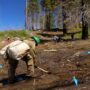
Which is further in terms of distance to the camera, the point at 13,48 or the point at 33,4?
the point at 33,4

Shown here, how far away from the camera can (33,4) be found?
59406mm

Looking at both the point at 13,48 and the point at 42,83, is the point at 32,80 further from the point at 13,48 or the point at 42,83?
the point at 13,48

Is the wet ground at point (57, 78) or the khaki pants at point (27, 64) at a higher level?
the khaki pants at point (27, 64)

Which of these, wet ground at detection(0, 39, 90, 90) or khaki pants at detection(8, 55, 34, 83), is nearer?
wet ground at detection(0, 39, 90, 90)

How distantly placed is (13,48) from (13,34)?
17354 mm

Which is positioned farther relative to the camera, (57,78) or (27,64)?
(27,64)

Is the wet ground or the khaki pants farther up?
the khaki pants

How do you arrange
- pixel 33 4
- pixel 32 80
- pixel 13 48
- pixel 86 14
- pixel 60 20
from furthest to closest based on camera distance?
pixel 33 4 → pixel 60 20 → pixel 86 14 → pixel 32 80 → pixel 13 48

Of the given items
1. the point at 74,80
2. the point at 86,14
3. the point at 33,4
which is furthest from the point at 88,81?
the point at 33,4

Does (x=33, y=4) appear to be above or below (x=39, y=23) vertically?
above

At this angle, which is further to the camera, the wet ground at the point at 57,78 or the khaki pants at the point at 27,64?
the khaki pants at the point at 27,64

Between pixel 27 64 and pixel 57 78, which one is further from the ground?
pixel 27 64

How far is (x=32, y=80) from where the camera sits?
6902 mm

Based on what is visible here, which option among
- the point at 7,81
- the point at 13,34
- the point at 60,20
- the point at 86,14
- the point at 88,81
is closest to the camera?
the point at 88,81
